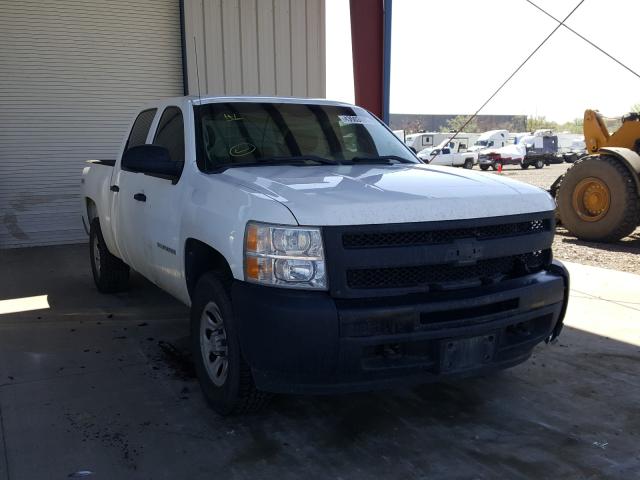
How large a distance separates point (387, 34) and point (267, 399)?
618 cm

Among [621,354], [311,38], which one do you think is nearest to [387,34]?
[311,38]

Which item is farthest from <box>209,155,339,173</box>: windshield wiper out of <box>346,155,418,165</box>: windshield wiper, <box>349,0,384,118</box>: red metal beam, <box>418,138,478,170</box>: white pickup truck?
<box>418,138,478,170</box>: white pickup truck

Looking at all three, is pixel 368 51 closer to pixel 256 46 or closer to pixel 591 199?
pixel 256 46

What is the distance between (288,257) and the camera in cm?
297

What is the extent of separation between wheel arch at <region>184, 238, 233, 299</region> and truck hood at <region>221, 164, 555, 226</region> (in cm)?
45

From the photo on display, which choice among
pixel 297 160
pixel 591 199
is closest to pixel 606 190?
pixel 591 199

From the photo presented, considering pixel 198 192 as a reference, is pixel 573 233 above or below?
below

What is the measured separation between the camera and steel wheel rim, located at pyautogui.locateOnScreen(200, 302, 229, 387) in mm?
3523

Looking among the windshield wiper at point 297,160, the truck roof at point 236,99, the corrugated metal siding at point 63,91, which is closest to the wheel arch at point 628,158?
the truck roof at point 236,99

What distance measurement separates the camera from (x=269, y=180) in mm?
3492

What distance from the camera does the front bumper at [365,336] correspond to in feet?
9.44

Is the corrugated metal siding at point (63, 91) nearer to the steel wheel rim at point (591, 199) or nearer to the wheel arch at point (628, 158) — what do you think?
the steel wheel rim at point (591, 199)

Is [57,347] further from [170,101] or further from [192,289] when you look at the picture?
[170,101]

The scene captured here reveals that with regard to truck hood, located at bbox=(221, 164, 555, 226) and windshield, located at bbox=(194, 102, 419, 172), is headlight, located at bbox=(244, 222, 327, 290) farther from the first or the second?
windshield, located at bbox=(194, 102, 419, 172)
